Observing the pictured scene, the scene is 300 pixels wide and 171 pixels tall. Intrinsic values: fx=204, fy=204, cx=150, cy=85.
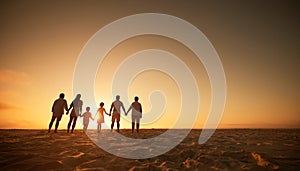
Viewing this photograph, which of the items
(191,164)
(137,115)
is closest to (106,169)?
(191,164)

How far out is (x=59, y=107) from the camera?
449 inches

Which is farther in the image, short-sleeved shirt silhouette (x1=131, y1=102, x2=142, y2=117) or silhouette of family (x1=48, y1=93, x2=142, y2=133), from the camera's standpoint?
short-sleeved shirt silhouette (x1=131, y1=102, x2=142, y2=117)

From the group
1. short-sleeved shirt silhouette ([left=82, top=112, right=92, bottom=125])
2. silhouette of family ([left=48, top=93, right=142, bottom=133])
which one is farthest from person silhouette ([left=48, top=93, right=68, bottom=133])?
short-sleeved shirt silhouette ([left=82, top=112, right=92, bottom=125])

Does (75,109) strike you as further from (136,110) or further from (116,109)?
(136,110)

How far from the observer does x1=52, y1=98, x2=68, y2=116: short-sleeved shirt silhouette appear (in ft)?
37.0

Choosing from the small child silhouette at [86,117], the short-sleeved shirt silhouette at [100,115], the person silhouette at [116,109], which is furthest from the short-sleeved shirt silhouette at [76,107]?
the person silhouette at [116,109]

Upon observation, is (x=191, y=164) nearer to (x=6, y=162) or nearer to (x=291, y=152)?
(x=291, y=152)

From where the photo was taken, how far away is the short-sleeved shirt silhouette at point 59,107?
444 inches

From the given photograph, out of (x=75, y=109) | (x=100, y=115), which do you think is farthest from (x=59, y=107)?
(x=100, y=115)

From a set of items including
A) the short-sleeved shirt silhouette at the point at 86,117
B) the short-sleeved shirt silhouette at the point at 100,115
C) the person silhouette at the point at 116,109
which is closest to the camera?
the person silhouette at the point at 116,109

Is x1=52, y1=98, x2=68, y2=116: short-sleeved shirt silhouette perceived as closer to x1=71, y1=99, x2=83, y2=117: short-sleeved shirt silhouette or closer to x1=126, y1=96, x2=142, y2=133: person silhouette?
x1=71, y1=99, x2=83, y2=117: short-sleeved shirt silhouette

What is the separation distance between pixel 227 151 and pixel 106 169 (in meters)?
3.51

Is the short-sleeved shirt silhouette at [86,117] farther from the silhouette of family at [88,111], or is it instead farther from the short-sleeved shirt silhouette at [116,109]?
the short-sleeved shirt silhouette at [116,109]

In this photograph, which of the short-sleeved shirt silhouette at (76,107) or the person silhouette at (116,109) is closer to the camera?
the short-sleeved shirt silhouette at (76,107)
